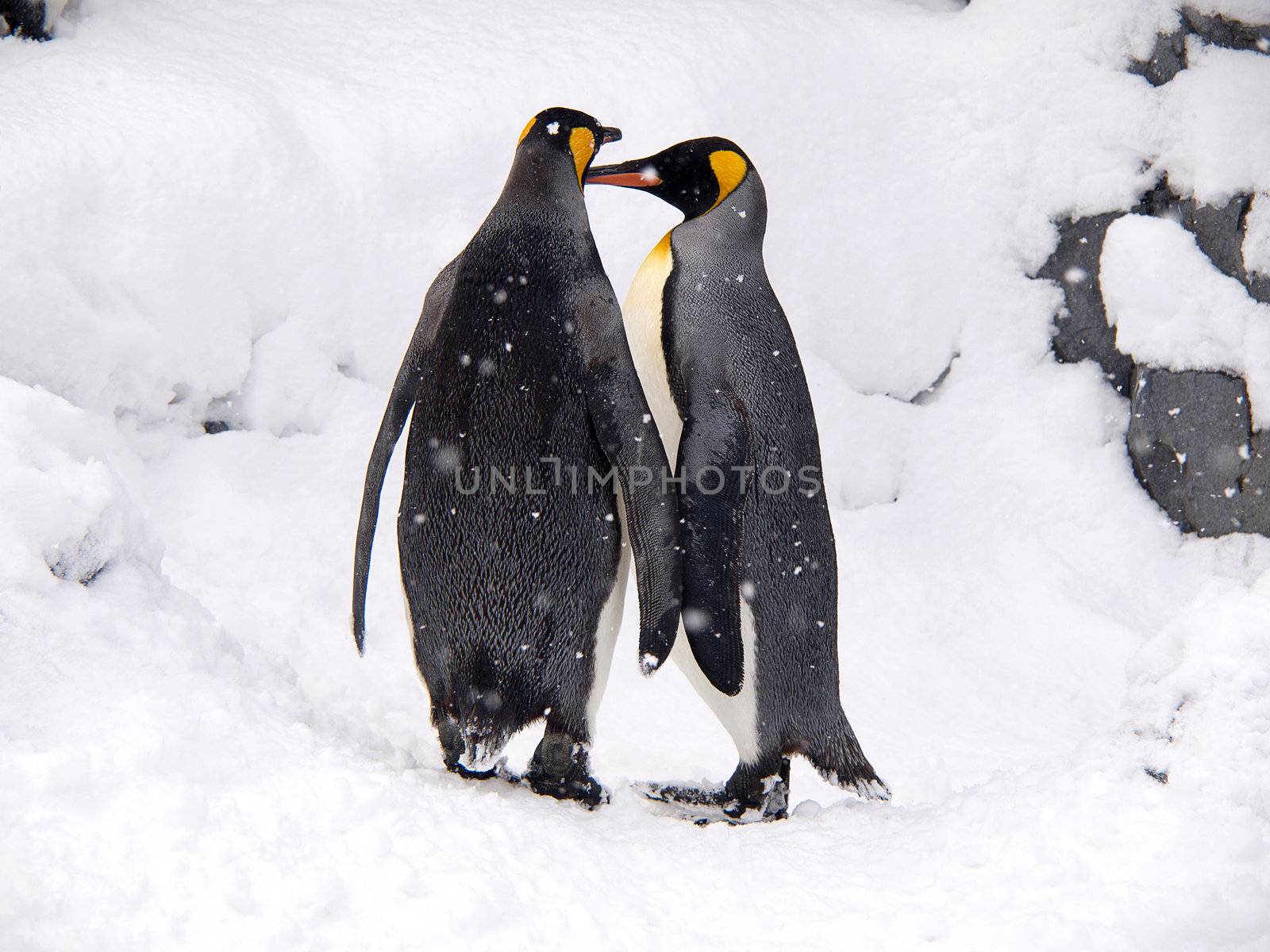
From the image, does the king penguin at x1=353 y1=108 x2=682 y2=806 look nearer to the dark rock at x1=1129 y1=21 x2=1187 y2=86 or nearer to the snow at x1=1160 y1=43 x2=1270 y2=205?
the snow at x1=1160 y1=43 x2=1270 y2=205

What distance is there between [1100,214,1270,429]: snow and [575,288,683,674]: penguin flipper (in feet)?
6.99

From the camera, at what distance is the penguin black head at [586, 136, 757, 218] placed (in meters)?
2.15

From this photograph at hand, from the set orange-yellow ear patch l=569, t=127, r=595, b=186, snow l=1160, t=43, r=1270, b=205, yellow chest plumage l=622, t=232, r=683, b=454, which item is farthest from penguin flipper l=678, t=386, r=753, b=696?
snow l=1160, t=43, r=1270, b=205

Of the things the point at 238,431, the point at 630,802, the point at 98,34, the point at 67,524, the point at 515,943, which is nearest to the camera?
the point at 515,943

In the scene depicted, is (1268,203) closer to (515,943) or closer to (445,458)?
(445,458)

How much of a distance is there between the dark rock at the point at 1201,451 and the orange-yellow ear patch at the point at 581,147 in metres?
2.01

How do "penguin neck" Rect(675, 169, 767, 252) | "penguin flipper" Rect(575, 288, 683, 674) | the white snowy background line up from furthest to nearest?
"penguin neck" Rect(675, 169, 767, 252), "penguin flipper" Rect(575, 288, 683, 674), the white snowy background

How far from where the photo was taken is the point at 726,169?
215cm

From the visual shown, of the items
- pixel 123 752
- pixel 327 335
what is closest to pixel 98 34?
pixel 327 335

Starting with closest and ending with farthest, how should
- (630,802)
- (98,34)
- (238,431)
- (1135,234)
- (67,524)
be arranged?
(67,524), (630,802), (238,431), (98,34), (1135,234)

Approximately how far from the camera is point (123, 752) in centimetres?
116

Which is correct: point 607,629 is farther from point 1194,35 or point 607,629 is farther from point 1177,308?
point 1194,35

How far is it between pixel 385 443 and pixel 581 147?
0.60 metres

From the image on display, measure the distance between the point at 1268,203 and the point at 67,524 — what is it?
322 cm
